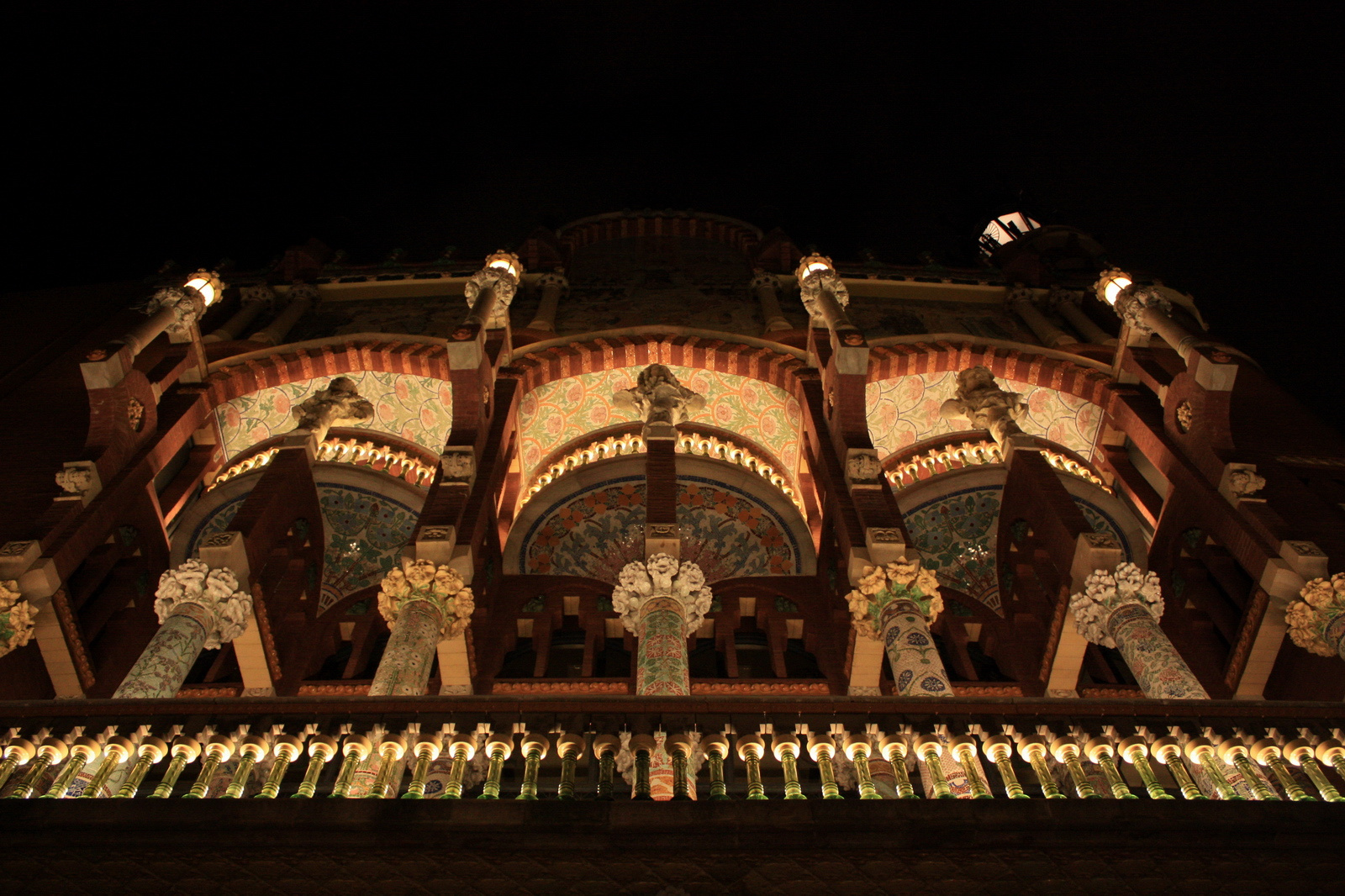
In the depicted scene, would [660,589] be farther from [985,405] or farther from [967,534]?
[967,534]

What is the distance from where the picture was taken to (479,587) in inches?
455

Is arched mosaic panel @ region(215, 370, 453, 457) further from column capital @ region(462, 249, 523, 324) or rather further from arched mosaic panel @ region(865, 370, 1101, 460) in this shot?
arched mosaic panel @ region(865, 370, 1101, 460)

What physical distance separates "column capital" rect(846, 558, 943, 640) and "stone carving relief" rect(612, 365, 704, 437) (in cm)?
341

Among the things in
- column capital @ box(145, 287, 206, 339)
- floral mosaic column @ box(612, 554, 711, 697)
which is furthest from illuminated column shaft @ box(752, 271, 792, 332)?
column capital @ box(145, 287, 206, 339)

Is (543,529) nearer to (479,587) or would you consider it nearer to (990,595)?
(479,587)

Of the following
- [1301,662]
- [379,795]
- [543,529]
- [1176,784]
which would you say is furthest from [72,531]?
[1301,662]

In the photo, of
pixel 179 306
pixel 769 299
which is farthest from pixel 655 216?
pixel 179 306

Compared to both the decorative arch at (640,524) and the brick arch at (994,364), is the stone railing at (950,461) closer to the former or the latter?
the brick arch at (994,364)

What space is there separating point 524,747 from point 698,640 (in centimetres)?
682

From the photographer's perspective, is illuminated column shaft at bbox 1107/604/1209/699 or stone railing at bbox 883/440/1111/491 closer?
illuminated column shaft at bbox 1107/604/1209/699

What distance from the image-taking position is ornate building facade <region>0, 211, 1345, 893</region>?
18.5ft

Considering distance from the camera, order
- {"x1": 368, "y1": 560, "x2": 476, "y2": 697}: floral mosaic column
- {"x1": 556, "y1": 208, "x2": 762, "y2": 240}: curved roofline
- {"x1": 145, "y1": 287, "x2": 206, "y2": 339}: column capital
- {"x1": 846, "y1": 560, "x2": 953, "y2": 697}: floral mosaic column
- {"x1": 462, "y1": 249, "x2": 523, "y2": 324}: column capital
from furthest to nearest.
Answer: {"x1": 556, "y1": 208, "x2": 762, "y2": 240}: curved roofline, {"x1": 462, "y1": 249, "x2": 523, "y2": 324}: column capital, {"x1": 145, "y1": 287, "x2": 206, "y2": 339}: column capital, {"x1": 368, "y1": 560, "x2": 476, "y2": 697}: floral mosaic column, {"x1": 846, "y1": 560, "x2": 953, "y2": 697}: floral mosaic column

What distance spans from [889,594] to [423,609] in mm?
4009

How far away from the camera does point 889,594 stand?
9805 mm
